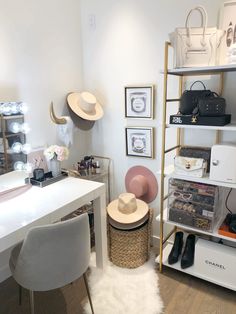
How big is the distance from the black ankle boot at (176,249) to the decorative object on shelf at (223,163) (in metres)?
0.69

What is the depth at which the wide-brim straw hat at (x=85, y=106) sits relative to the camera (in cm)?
247

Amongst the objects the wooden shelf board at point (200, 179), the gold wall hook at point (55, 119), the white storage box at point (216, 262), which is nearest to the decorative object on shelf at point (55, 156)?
the gold wall hook at point (55, 119)

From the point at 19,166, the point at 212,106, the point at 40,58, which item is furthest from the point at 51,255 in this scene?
the point at 40,58

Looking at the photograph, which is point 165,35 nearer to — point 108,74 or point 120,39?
point 120,39

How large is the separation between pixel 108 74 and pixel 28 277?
1836 millimetres

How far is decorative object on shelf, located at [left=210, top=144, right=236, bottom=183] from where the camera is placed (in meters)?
1.74

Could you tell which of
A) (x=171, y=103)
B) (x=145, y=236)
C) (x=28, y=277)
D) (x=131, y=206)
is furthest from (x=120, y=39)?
(x=28, y=277)

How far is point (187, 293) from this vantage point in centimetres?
199

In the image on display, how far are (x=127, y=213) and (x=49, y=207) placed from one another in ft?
2.61

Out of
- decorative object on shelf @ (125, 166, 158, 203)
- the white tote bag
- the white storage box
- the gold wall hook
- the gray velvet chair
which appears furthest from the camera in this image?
decorative object on shelf @ (125, 166, 158, 203)

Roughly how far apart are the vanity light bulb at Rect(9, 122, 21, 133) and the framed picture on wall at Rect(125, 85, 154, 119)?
0.95 m

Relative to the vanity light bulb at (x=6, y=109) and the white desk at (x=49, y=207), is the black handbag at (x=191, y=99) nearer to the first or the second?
the white desk at (x=49, y=207)

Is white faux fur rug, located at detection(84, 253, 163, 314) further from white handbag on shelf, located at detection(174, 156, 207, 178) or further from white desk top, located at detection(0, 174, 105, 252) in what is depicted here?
white handbag on shelf, located at detection(174, 156, 207, 178)

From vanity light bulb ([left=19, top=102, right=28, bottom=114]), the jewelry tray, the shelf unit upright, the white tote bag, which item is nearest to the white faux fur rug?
the shelf unit upright
